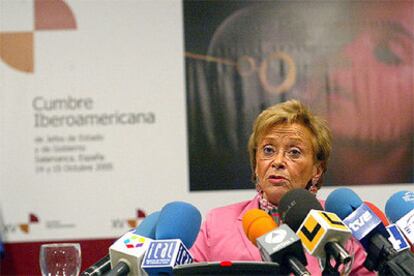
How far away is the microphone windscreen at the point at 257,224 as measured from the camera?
2059 mm

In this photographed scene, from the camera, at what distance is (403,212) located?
2330mm

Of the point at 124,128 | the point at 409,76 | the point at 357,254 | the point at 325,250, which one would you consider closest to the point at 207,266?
the point at 325,250

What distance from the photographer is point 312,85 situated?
470 centimetres

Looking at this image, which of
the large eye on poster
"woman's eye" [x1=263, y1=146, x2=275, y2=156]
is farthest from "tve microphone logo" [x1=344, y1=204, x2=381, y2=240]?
the large eye on poster

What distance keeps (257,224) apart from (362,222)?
0.95ft

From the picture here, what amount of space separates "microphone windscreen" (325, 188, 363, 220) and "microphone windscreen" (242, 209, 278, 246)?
27 cm

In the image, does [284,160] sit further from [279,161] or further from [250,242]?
[250,242]

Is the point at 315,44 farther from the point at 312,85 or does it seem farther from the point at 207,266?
the point at 207,266

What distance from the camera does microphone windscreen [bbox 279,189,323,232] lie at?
6.77 feet

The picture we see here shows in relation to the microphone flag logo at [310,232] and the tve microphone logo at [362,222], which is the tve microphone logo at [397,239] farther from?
the microphone flag logo at [310,232]

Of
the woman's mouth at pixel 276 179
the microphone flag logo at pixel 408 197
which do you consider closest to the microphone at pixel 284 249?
the microphone flag logo at pixel 408 197

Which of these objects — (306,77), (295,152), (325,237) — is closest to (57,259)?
(325,237)

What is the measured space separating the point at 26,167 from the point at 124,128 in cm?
65

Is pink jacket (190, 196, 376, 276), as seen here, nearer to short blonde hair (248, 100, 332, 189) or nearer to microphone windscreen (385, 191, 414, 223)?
short blonde hair (248, 100, 332, 189)
